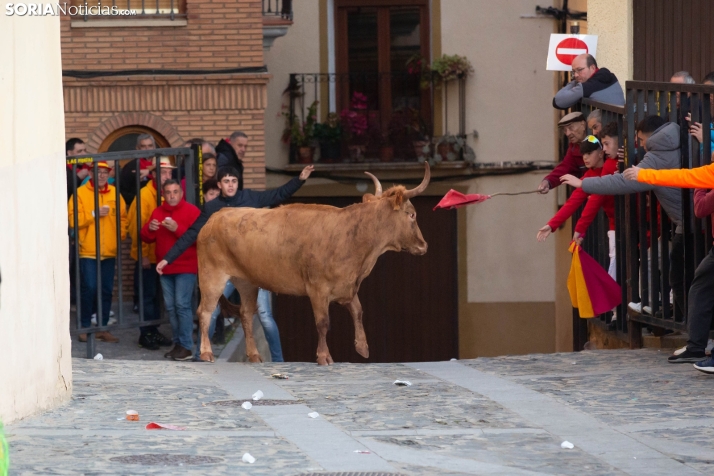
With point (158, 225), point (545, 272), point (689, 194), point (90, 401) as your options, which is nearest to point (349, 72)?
point (545, 272)

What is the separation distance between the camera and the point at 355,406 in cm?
823

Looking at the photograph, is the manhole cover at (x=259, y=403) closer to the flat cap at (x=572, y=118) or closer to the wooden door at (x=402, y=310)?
the flat cap at (x=572, y=118)

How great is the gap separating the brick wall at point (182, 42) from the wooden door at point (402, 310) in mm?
4263

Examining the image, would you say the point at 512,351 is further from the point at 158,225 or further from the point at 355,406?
the point at 355,406

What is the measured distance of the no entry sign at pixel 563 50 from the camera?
1393 cm

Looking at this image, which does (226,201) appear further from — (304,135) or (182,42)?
(304,135)

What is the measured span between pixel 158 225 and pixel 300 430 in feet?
17.2

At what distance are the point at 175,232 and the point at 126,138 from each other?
628cm

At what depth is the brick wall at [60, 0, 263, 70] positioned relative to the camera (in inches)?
682

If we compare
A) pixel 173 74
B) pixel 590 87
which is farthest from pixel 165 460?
pixel 173 74

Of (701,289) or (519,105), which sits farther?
(519,105)

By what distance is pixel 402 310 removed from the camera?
21422 mm

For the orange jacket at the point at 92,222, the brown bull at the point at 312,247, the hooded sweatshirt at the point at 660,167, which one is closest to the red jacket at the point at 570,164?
the brown bull at the point at 312,247

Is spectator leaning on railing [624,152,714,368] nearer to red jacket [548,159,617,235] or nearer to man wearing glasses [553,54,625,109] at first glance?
red jacket [548,159,617,235]
